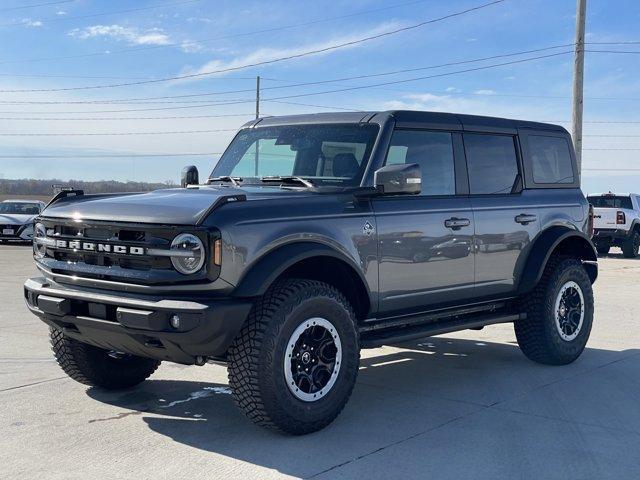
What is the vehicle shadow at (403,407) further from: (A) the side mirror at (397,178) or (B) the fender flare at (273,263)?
(A) the side mirror at (397,178)

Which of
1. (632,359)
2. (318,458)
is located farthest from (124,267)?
(632,359)

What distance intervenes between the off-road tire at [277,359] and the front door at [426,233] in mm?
713

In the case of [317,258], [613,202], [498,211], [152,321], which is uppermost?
[498,211]

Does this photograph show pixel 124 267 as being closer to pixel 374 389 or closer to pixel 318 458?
pixel 318 458

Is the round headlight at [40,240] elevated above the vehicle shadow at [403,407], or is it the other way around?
the round headlight at [40,240]

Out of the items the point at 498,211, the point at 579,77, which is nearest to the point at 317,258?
the point at 498,211

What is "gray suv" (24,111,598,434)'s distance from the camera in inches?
173

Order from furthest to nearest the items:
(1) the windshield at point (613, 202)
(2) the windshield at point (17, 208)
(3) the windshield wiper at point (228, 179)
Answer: (2) the windshield at point (17, 208)
(1) the windshield at point (613, 202)
(3) the windshield wiper at point (228, 179)

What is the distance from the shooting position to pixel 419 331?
5.68 meters

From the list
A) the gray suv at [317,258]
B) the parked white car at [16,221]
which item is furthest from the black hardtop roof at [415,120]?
the parked white car at [16,221]

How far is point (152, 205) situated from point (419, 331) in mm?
2218

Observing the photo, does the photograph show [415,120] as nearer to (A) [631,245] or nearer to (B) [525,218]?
(B) [525,218]

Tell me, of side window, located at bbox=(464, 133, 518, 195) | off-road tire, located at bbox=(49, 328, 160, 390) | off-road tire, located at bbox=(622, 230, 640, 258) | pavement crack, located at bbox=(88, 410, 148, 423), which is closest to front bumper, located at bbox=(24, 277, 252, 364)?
pavement crack, located at bbox=(88, 410, 148, 423)

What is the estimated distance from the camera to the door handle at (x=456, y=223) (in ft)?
19.1
